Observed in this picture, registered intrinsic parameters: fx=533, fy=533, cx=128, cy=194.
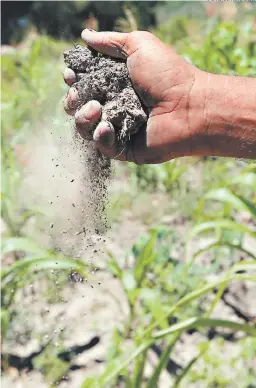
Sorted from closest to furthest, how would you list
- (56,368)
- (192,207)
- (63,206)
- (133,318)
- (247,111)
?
1. (247,111)
2. (63,206)
3. (56,368)
4. (133,318)
5. (192,207)

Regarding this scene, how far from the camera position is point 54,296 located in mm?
1995

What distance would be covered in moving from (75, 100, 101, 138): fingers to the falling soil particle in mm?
19

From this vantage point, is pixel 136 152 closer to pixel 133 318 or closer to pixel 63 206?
pixel 63 206

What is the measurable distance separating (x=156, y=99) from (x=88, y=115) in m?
0.17

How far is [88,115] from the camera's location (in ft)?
3.85

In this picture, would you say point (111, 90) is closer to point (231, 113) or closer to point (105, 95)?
point (105, 95)

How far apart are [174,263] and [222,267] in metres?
0.23

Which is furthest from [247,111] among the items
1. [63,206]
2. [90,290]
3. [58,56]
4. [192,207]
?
[58,56]

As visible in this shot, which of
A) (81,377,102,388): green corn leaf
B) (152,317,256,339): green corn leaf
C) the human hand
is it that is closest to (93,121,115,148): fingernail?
the human hand

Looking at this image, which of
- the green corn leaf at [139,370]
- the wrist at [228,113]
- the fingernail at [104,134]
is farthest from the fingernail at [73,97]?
the green corn leaf at [139,370]

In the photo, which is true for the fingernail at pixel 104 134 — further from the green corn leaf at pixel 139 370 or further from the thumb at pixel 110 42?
the green corn leaf at pixel 139 370

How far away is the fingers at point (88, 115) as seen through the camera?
1175 mm

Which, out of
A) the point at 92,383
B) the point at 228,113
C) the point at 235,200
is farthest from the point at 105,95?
the point at 92,383

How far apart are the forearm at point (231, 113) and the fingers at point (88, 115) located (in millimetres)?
243
